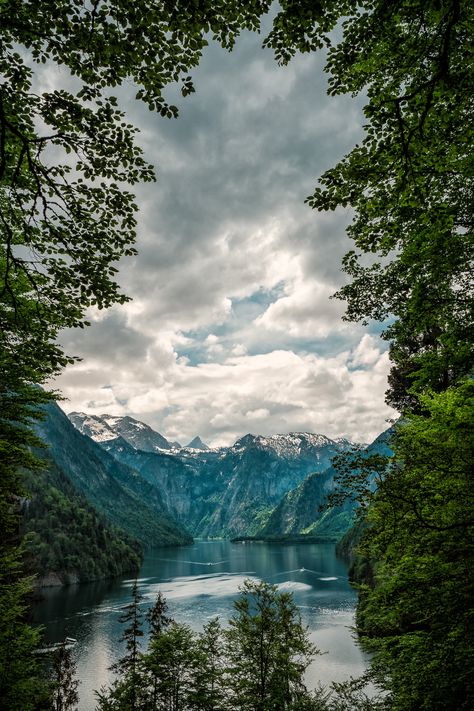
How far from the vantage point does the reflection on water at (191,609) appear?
52312 millimetres

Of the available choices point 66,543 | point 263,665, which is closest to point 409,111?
point 263,665

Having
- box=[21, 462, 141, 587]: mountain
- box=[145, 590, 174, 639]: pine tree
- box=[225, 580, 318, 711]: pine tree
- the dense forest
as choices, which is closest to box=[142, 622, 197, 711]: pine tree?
box=[225, 580, 318, 711]: pine tree

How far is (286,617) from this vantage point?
33.5m

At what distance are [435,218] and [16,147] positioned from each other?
384 inches

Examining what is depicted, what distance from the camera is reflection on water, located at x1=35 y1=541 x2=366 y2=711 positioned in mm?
52312

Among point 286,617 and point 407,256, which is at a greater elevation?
point 407,256

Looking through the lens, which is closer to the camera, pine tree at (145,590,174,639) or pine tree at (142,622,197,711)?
pine tree at (142,622,197,711)

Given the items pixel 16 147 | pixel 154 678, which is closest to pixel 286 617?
pixel 154 678

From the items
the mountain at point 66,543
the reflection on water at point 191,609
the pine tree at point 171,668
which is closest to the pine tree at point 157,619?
the pine tree at point 171,668

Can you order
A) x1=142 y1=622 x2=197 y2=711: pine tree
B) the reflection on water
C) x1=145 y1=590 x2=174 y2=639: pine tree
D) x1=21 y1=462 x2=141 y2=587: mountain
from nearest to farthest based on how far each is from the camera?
1. x1=142 y1=622 x2=197 y2=711: pine tree
2. x1=145 y1=590 x2=174 y2=639: pine tree
3. the reflection on water
4. x1=21 y1=462 x2=141 y2=587: mountain

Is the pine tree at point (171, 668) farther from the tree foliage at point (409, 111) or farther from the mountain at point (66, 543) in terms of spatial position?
the mountain at point (66, 543)

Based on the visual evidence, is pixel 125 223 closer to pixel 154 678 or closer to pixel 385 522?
pixel 385 522

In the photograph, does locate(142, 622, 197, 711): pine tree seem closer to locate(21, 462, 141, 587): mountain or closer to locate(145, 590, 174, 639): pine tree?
locate(145, 590, 174, 639): pine tree

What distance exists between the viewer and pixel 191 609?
287ft
